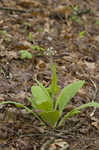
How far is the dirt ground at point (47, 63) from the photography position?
2.03 meters

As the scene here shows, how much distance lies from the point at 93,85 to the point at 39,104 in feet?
4.08

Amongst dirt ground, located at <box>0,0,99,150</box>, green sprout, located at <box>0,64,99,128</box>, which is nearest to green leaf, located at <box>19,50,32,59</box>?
dirt ground, located at <box>0,0,99,150</box>

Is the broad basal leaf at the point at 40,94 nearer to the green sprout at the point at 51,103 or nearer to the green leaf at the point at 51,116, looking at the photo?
the green sprout at the point at 51,103

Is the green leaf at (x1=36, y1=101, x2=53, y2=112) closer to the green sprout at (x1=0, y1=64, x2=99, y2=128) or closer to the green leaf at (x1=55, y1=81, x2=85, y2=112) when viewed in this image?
the green sprout at (x1=0, y1=64, x2=99, y2=128)

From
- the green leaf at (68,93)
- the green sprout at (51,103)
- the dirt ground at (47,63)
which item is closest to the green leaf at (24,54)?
the dirt ground at (47,63)

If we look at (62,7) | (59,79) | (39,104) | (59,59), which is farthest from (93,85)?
(62,7)

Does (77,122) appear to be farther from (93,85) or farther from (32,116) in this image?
(93,85)

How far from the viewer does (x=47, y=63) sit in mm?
3389

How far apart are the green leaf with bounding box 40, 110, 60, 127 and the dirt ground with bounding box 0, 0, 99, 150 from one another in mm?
81

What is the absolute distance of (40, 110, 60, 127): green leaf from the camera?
2.00 metres

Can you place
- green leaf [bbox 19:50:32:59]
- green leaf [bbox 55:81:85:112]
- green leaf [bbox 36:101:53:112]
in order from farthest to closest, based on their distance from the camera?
green leaf [bbox 19:50:32:59] → green leaf [bbox 55:81:85:112] → green leaf [bbox 36:101:53:112]

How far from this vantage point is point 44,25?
15.1 ft

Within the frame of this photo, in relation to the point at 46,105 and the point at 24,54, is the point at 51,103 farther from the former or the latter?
the point at 24,54

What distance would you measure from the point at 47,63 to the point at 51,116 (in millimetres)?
1458
